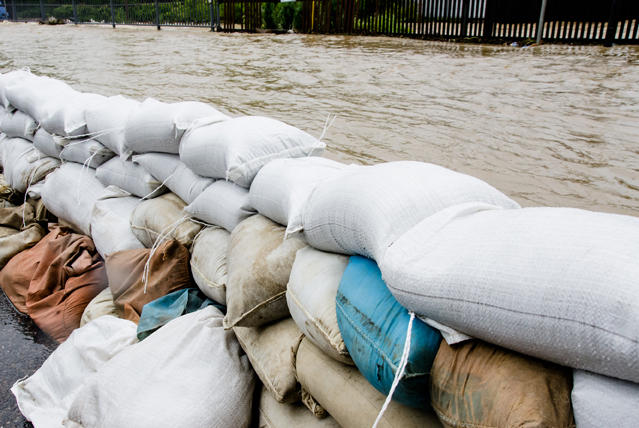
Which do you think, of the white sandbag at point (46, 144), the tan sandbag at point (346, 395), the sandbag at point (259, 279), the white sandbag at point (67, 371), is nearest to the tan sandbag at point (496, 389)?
the tan sandbag at point (346, 395)

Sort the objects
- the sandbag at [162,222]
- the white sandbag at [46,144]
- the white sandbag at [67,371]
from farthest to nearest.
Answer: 1. the white sandbag at [46,144]
2. the sandbag at [162,222]
3. the white sandbag at [67,371]

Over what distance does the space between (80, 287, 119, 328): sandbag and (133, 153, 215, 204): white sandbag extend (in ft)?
2.04

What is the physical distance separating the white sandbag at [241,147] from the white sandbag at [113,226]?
61 centimetres

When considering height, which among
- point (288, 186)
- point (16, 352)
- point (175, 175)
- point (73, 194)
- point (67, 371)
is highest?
point (288, 186)

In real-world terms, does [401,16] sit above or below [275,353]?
above

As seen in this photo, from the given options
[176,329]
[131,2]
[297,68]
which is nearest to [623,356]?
[176,329]

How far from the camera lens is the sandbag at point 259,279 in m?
1.54

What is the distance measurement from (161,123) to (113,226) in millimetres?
669

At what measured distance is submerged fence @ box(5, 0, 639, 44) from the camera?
327 inches

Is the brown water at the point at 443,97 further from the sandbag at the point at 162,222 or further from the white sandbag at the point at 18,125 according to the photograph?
the white sandbag at the point at 18,125

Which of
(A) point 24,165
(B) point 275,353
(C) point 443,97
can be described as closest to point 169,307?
(B) point 275,353

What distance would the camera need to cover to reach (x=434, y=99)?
16.1 feet

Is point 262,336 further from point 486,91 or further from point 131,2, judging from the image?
point 131,2

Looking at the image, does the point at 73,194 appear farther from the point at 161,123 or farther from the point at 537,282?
the point at 537,282
